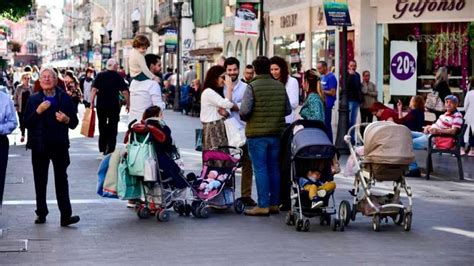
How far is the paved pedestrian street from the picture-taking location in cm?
1050

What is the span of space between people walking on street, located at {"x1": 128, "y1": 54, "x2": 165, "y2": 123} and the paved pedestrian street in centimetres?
127

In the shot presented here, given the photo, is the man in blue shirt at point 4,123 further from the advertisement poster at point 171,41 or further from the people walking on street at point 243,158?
the advertisement poster at point 171,41

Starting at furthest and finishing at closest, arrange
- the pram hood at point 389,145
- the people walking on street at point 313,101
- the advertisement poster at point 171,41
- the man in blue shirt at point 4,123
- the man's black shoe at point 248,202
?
the advertisement poster at point 171,41
the man's black shoe at point 248,202
the people walking on street at point 313,101
the pram hood at point 389,145
the man in blue shirt at point 4,123

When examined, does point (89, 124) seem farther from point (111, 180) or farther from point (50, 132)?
point (50, 132)

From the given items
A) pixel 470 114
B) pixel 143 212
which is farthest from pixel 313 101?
pixel 470 114

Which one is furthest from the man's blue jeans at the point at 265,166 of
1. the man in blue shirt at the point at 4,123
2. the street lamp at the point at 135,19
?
the street lamp at the point at 135,19

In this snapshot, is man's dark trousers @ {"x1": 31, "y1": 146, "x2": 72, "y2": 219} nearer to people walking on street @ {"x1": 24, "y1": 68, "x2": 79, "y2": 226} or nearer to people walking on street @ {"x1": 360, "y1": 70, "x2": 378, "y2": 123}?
people walking on street @ {"x1": 24, "y1": 68, "x2": 79, "y2": 226}

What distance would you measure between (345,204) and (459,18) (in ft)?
52.8

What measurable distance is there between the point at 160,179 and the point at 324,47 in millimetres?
21844

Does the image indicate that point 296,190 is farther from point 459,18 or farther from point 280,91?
point 459,18

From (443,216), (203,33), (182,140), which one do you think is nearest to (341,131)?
(182,140)

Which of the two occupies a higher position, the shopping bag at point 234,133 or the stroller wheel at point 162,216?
the shopping bag at point 234,133

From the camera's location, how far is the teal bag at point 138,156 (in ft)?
42.8

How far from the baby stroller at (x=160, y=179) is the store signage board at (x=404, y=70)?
15.5 m
